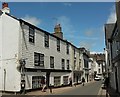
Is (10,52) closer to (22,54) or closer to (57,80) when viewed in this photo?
(22,54)

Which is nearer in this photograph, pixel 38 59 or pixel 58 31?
pixel 38 59

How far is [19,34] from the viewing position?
22812 millimetres

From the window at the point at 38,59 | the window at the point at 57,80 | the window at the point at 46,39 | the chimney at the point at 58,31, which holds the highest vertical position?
the chimney at the point at 58,31

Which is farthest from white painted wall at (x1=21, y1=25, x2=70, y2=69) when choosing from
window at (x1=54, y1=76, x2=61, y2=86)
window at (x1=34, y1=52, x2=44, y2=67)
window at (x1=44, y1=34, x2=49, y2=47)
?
window at (x1=54, y1=76, x2=61, y2=86)

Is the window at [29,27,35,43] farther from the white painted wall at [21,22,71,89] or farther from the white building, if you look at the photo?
the white painted wall at [21,22,71,89]

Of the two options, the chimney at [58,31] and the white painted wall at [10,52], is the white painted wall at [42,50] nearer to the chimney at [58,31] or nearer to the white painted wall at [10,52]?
the white painted wall at [10,52]

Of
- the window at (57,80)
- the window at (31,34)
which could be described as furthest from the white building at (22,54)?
the window at (57,80)

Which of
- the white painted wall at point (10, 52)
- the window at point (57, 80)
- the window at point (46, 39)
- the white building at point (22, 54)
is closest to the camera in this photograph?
the white painted wall at point (10, 52)

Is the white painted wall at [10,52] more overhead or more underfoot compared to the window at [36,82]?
more overhead

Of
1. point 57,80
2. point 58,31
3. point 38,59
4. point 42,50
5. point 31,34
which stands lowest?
point 57,80

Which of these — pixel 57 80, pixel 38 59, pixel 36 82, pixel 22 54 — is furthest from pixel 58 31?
pixel 22 54

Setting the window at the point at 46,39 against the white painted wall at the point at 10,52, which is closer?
the white painted wall at the point at 10,52

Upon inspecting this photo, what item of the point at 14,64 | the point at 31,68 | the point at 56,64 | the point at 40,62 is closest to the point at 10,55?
the point at 14,64

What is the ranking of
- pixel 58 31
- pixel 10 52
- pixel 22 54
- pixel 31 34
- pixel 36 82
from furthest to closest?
pixel 58 31, pixel 36 82, pixel 31 34, pixel 10 52, pixel 22 54
